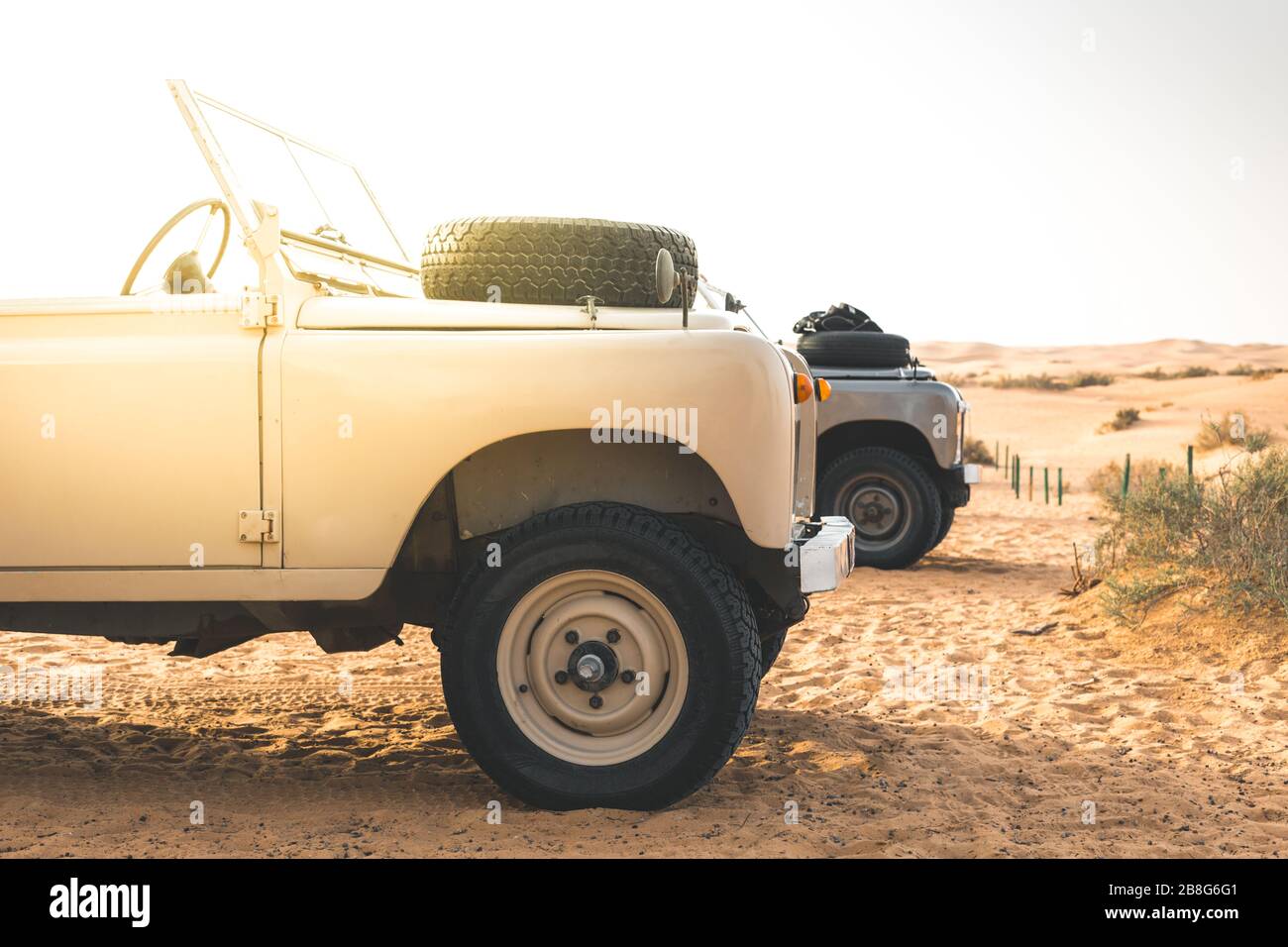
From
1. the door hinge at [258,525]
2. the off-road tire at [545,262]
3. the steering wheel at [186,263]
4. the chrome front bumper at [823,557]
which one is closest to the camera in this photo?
the door hinge at [258,525]

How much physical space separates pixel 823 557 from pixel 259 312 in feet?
6.58

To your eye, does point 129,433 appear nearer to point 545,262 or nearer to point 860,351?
point 545,262

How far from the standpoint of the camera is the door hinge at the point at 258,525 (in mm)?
3807

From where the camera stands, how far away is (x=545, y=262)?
4.18 meters

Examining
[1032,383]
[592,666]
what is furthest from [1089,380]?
[592,666]

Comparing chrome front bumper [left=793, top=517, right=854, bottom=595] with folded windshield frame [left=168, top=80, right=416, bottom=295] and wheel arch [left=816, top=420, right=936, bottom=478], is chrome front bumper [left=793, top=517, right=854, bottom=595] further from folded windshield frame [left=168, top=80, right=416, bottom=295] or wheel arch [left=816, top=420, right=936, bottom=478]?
wheel arch [left=816, top=420, right=936, bottom=478]

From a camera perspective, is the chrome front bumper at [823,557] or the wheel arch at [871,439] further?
the wheel arch at [871,439]

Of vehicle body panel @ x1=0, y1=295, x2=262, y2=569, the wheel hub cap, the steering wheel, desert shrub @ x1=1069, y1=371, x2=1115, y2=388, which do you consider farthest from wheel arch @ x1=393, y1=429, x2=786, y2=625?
desert shrub @ x1=1069, y1=371, x2=1115, y2=388

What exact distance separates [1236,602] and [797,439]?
4.04 meters

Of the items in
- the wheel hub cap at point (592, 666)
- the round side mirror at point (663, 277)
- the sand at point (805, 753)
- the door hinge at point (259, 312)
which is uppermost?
the round side mirror at point (663, 277)

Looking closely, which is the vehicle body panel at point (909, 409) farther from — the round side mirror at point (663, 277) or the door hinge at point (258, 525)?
the door hinge at point (258, 525)

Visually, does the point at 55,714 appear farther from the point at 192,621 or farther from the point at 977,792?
the point at 977,792

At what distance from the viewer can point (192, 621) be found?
13.2 feet

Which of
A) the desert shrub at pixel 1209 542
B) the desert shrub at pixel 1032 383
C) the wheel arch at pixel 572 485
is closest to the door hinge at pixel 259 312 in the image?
the wheel arch at pixel 572 485
